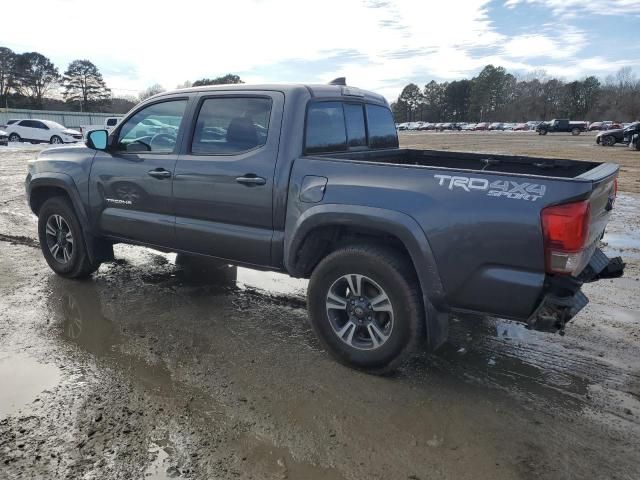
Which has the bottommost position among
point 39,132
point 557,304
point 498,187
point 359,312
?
point 359,312

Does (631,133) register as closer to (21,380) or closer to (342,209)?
(342,209)

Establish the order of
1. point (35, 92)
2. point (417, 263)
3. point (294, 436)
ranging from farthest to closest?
point (35, 92) < point (417, 263) < point (294, 436)

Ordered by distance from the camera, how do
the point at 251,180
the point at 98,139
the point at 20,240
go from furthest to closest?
the point at 20,240, the point at 98,139, the point at 251,180

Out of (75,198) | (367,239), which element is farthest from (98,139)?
(367,239)

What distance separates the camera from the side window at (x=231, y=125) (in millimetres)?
4117

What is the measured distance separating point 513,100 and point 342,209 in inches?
4756

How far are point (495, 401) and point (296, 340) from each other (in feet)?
5.36

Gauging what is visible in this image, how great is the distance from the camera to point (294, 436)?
2.94 m

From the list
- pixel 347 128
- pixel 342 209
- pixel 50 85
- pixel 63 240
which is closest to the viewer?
pixel 342 209

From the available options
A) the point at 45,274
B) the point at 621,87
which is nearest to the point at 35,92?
the point at 45,274

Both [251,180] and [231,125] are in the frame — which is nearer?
[251,180]

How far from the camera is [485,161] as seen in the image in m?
4.59

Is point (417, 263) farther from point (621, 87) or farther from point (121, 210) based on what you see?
point (621, 87)

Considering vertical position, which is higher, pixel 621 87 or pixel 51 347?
pixel 621 87
